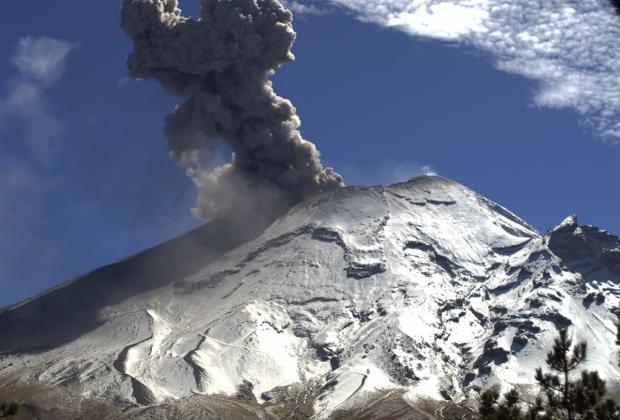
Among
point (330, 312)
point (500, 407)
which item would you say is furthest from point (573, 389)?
point (330, 312)

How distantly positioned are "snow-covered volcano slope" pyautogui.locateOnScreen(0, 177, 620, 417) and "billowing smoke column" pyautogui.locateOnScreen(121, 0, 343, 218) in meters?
15.8

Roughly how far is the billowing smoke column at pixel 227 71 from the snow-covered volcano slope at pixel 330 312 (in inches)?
622

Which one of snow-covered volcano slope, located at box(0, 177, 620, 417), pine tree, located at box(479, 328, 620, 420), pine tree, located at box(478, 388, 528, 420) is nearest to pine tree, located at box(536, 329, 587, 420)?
pine tree, located at box(479, 328, 620, 420)

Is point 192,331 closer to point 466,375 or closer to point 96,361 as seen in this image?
point 96,361

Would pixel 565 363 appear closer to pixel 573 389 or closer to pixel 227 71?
pixel 573 389

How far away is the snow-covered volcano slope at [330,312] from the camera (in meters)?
114

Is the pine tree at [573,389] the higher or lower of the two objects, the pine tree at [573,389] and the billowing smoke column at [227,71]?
the lower


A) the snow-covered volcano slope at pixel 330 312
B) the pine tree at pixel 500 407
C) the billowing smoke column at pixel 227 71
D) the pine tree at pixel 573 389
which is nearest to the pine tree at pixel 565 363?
the pine tree at pixel 573 389

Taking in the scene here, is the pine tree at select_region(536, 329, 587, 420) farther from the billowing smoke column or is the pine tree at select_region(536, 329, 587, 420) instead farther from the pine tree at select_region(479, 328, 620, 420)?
the billowing smoke column

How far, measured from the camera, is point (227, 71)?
450 feet

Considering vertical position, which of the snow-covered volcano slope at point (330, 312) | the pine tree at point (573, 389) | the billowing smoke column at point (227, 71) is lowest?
the pine tree at point (573, 389)

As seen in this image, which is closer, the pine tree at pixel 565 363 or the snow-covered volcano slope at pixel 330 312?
the pine tree at pixel 565 363

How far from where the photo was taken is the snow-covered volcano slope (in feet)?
374

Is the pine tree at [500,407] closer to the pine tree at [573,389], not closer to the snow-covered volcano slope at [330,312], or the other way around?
the pine tree at [573,389]
